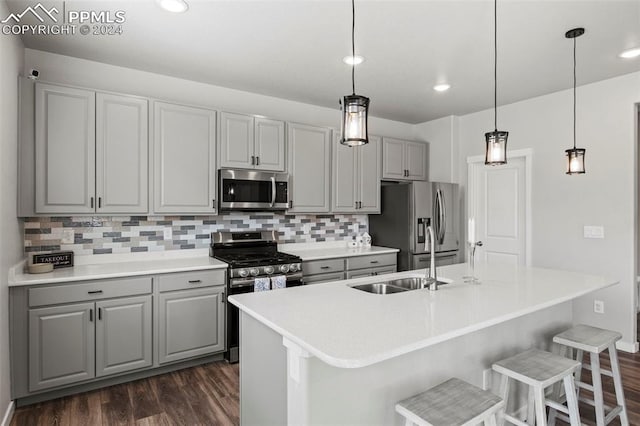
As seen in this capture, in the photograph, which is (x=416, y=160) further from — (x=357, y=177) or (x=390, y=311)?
(x=390, y=311)

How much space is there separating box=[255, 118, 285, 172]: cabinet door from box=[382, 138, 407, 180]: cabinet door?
1.46 m

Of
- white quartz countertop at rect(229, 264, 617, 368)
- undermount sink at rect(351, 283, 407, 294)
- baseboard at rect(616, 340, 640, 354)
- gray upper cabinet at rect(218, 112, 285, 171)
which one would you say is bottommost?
baseboard at rect(616, 340, 640, 354)

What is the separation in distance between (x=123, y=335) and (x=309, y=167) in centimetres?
232

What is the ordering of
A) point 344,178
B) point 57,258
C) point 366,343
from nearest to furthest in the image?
point 366,343 → point 57,258 → point 344,178

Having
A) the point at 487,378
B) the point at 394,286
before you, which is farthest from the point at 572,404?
the point at 394,286

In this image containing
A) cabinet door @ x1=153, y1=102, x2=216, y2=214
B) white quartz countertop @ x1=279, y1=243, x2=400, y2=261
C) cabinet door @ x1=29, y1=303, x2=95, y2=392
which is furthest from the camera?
white quartz countertop @ x1=279, y1=243, x2=400, y2=261

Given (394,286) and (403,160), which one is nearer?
(394,286)

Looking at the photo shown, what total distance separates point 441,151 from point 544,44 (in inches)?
89.9

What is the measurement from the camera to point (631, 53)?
9.79ft

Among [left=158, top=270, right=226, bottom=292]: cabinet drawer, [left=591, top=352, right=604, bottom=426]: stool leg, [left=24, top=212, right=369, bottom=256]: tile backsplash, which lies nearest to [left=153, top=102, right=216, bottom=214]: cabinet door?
[left=24, top=212, right=369, bottom=256]: tile backsplash

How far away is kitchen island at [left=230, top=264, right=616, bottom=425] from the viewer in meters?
1.42

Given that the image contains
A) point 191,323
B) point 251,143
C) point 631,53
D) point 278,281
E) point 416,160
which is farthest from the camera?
point 416,160

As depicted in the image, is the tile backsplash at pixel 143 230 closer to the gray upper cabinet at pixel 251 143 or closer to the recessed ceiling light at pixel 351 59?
the gray upper cabinet at pixel 251 143

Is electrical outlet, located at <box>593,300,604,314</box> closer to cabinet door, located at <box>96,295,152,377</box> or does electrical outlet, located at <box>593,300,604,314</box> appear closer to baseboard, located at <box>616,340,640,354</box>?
baseboard, located at <box>616,340,640,354</box>
